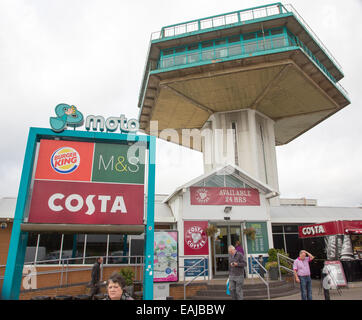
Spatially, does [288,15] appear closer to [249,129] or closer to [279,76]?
[279,76]

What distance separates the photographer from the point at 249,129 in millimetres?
25688

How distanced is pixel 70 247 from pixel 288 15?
21823 millimetres

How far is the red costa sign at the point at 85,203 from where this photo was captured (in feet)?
26.2

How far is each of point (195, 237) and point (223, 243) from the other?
1850 mm

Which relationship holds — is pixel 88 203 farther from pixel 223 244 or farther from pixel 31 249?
pixel 223 244

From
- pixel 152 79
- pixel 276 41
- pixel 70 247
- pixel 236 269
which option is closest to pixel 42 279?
pixel 70 247

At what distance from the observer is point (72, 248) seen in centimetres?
1580

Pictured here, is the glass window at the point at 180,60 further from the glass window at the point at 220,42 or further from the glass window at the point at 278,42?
the glass window at the point at 278,42

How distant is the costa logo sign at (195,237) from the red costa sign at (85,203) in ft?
24.9

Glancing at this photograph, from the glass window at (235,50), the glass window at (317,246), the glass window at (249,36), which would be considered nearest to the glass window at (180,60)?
the glass window at (235,50)

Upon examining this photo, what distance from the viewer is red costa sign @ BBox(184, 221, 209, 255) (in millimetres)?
15298

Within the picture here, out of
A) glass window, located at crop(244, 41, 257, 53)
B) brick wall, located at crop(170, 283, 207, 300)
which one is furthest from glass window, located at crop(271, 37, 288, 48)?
brick wall, located at crop(170, 283, 207, 300)

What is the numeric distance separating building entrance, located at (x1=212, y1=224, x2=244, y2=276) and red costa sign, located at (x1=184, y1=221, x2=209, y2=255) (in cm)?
78

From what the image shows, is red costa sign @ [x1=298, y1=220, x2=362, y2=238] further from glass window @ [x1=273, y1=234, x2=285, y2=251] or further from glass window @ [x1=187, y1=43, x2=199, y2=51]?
glass window @ [x1=187, y1=43, x2=199, y2=51]
